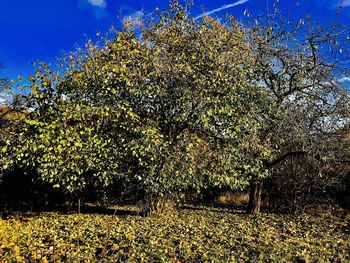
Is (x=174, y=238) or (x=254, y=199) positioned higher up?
(x=254, y=199)

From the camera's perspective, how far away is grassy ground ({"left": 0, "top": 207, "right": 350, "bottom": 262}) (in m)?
7.28

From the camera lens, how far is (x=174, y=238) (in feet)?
28.1

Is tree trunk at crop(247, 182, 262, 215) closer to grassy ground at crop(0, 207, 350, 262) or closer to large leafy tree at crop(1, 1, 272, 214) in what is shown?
grassy ground at crop(0, 207, 350, 262)

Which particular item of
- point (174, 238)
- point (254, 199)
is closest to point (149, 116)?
point (174, 238)

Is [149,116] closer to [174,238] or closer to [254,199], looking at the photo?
[174,238]

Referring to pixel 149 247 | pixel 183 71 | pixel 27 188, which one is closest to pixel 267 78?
pixel 183 71

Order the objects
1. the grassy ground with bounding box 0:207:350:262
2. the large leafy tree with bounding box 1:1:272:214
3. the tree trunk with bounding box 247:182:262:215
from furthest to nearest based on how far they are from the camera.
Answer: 1. the tree trunk with bounding box 247:182:262:215
2. the large leafy tree with bounding box 1:1:272:214
3. the grassy ground with bounding box 0:207:350:262

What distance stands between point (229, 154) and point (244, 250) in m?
3.27

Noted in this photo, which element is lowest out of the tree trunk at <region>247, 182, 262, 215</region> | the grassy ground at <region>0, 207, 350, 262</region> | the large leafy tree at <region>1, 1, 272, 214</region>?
the grassy ground at <region>0, 207, 350, 262</region>

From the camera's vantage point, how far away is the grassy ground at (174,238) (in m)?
7.28

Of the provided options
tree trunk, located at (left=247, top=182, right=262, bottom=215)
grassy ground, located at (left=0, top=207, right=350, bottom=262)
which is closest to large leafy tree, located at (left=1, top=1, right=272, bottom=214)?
grassy ground, located at (left=0, top=207, right=350, bottom=262)

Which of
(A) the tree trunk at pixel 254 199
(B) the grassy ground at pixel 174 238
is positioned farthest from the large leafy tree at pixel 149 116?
(A) the tree trunk at pixel 254 199

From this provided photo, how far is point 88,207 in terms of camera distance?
542 inches

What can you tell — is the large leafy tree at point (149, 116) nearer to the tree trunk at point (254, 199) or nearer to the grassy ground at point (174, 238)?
the grassy ground at point (174, 238)
